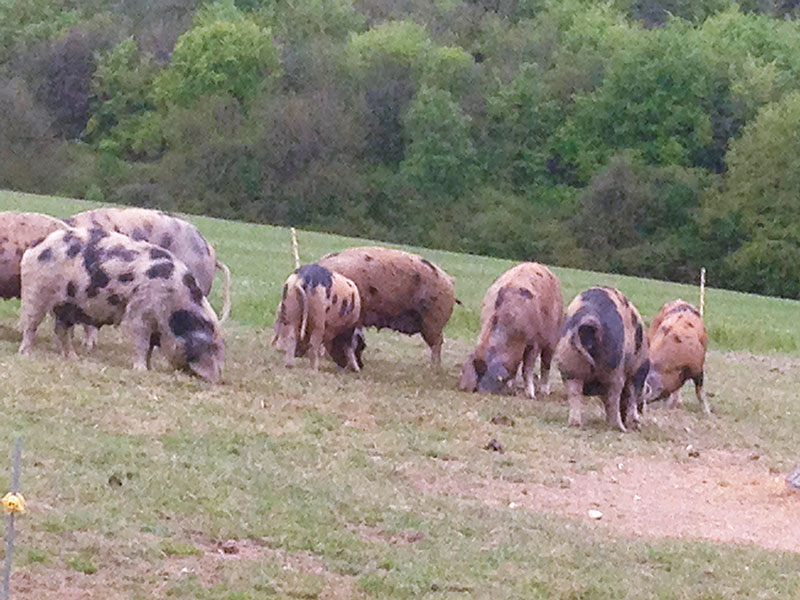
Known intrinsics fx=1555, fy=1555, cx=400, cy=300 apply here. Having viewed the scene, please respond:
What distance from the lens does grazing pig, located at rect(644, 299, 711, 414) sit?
601 inches

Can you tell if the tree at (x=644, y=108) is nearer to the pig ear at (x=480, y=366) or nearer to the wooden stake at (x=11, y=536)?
the pig ear at (x=480, y=366)

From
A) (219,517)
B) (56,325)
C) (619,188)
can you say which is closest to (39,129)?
(619,188)

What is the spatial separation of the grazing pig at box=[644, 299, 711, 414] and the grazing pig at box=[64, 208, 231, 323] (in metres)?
4.27

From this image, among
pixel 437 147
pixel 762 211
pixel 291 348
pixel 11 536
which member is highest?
pixel 11 536

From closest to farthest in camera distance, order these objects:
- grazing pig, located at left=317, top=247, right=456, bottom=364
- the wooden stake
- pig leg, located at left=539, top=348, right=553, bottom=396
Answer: the wooden stake
pig leg, located at left=539, top=348, right=553, bottom=396
grazing pig, located at left=317, top=247, right=456, bottom=364

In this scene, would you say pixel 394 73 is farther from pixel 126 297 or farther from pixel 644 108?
pixel 126 297

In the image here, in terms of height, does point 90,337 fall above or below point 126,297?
below

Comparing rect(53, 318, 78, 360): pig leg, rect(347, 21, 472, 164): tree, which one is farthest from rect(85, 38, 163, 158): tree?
rect(53, 318, 78, 360): pig leg

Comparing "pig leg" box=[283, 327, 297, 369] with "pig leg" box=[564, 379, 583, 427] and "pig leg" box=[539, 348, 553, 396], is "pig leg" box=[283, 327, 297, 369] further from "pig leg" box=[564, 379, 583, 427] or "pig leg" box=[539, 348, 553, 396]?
"pig leg" box=[564, 379, 583, 427]

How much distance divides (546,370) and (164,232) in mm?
4063

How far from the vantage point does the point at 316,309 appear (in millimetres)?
14914

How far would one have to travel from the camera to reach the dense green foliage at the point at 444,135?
56.5m

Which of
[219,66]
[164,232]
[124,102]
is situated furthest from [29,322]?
[124,102]

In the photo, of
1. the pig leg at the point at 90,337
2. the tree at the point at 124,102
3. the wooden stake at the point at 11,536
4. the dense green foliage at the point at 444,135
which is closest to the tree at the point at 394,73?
the dense green foliage at the point at 444,135
